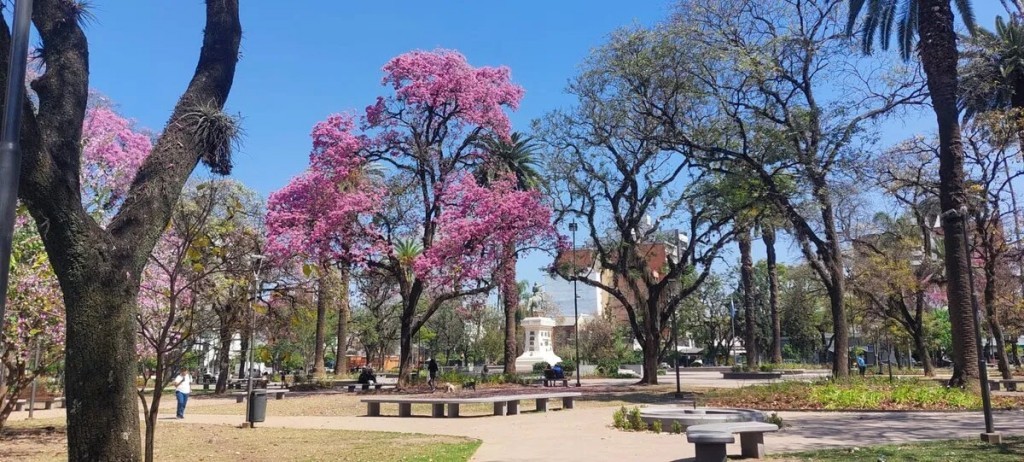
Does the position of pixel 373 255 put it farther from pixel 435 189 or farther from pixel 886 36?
pixel 886 36

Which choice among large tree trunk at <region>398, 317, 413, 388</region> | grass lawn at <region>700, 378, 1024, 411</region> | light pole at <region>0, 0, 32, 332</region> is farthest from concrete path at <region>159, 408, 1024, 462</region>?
large tree trunk at <region>398, 317, 413, 388</region>

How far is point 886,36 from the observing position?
23.7m

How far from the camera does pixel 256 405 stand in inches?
619

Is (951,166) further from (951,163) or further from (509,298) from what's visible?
(509,298)

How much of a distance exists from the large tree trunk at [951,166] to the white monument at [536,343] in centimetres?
3271

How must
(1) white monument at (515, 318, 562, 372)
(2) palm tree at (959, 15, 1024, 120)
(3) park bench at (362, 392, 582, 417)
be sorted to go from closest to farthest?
(3) park bench at (362, 392, 582, 417) < (2) palm tree at (959, 15, 1024, 120) < (1) white monument at (515, 318, 562, 372)

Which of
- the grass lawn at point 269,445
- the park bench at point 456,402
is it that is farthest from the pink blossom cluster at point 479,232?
the grass lawn at point 269,445

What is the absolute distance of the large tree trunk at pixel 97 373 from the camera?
236 inches

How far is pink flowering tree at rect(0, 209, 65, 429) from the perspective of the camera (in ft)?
36.5

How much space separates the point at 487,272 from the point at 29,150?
21328mm

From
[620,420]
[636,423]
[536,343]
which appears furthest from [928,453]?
[536,343]

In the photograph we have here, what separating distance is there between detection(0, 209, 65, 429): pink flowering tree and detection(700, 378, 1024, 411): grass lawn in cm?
1387

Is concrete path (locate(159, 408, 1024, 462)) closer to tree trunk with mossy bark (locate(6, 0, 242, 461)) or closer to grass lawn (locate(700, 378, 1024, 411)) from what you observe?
grass lawn (locate(700, 378, 1024, 411))

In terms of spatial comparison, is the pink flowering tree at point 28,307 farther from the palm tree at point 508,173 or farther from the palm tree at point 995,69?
the palm tree at point 995,69
